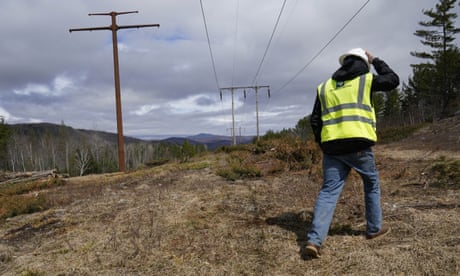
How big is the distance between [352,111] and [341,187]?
0.74 meters

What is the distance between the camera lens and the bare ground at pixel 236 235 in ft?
8.09

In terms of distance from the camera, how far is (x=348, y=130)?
261 cm

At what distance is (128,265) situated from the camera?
9.04 feet

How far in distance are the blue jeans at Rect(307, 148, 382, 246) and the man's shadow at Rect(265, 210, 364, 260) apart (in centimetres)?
22

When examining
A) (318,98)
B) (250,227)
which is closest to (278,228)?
(250,227)

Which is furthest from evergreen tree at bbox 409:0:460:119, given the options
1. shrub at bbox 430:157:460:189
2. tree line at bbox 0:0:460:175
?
shrub at bbox 430:157:460:189

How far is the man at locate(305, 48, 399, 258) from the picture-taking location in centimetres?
261

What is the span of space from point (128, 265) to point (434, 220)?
122 inches

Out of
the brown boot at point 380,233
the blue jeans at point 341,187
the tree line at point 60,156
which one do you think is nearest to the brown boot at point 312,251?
the blue jeans at point 341,187

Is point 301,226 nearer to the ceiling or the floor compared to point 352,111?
nearer to the floor

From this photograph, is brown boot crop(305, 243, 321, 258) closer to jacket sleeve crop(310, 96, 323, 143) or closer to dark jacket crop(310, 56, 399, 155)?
dark jacket crop(310, 56, 399, 155)

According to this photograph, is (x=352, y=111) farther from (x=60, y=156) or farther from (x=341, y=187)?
→ (x=60, y=156)

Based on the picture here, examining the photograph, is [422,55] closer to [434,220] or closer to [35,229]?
[434,220]

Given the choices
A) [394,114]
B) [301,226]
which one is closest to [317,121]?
[301,226]
